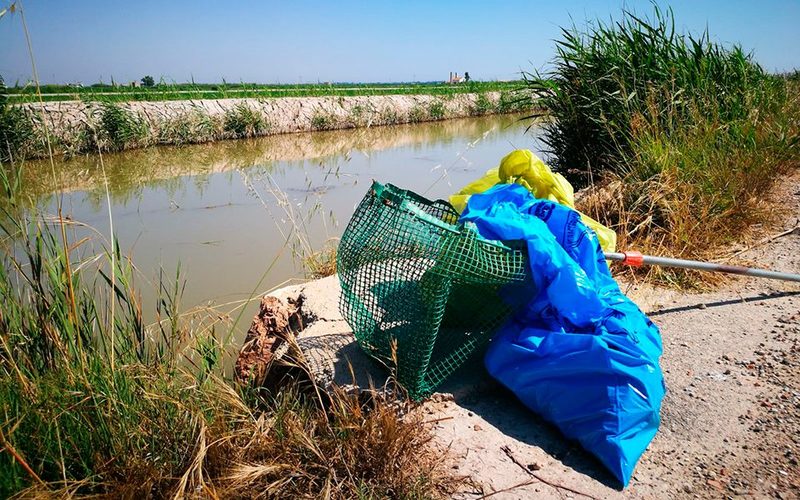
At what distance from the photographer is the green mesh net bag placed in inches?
73.6

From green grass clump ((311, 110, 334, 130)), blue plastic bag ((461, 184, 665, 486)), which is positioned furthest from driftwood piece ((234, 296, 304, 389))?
green grass clump ((311, 110, 334, 130))

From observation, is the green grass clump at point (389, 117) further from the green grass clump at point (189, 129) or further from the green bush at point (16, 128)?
the green bush at point (16, 128)

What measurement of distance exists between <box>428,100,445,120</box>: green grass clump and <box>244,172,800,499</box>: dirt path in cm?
1599

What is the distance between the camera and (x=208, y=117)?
38.4 feet

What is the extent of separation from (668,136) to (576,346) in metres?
3.47

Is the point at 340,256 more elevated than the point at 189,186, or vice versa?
the point at 340,256

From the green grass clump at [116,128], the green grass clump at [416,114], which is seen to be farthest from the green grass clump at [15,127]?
the green grass clump at [416,114]

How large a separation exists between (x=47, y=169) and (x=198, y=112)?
146 inches

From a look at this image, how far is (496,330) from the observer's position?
83.3 inches

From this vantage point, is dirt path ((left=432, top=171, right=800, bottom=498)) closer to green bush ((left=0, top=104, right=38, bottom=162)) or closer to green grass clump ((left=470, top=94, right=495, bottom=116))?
green bush ((left=0, top=104, right=38, bottom=162))

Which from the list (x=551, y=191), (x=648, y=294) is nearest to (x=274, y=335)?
(x=551, y=191)

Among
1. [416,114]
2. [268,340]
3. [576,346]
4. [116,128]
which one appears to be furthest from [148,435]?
[416,114]

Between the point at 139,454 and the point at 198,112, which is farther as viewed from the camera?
the point at 198,112

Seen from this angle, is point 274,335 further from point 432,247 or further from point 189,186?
point 189,186
